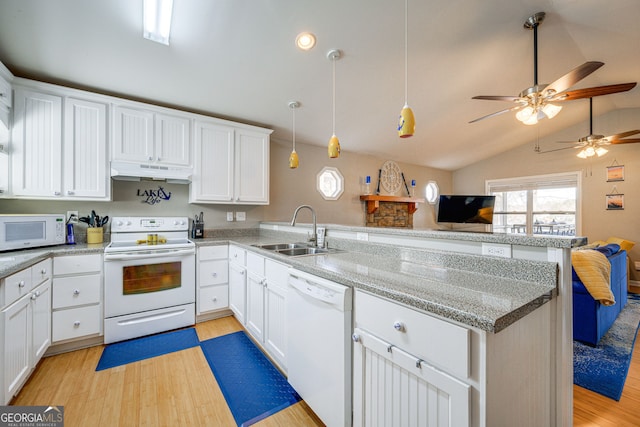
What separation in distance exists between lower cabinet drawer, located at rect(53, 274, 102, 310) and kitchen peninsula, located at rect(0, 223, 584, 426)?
542mm

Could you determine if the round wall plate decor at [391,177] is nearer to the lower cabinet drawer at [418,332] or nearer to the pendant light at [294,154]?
the pendant light at [294,154]

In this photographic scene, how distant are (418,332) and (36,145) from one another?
10.4 feet

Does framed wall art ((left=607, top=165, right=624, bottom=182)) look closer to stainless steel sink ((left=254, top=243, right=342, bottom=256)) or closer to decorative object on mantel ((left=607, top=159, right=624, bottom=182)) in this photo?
decorative object on mantel ((left=607, top=159, right=624, bottom=182))

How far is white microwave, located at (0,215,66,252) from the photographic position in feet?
6.06

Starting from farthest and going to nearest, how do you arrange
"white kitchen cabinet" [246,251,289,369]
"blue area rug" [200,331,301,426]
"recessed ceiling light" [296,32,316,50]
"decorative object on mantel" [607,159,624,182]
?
1. "decorative object on mantel" [607,159,624,182]
2. "recessed ceiling light" [296,32,316,50]
3. "white kitchen cabinet" [246,251,289,369]
4. "blue area rug" [200,331,301,426]

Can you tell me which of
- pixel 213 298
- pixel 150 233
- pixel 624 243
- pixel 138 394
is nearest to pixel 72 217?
pixel 150 233

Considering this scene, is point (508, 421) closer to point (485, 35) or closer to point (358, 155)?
point (485, 35)

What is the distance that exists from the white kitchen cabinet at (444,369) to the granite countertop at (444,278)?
0.05m

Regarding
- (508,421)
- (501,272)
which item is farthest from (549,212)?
(508,421)

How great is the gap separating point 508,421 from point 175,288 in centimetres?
259

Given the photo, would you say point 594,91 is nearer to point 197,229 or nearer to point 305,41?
point 305,41

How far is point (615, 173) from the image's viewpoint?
4574mm

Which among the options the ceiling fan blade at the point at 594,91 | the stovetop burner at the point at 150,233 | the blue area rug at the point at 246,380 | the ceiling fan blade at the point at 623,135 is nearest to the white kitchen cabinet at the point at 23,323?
the stovetop burner at the point at 150,233

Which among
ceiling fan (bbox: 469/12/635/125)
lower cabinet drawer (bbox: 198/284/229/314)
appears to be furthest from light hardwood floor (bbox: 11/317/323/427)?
ceiling fan (bbox: 469/12/635/125)
